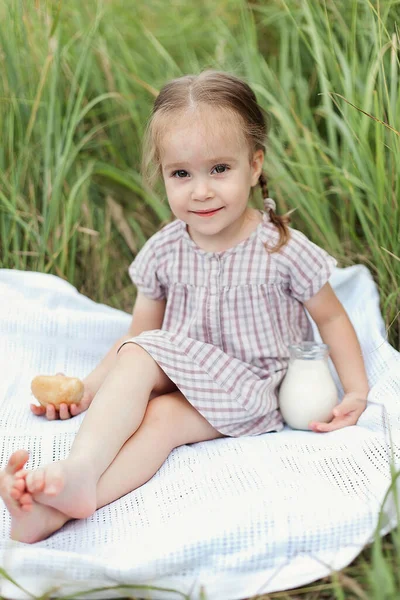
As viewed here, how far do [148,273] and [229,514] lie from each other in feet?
2.46

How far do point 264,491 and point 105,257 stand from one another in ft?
4.25

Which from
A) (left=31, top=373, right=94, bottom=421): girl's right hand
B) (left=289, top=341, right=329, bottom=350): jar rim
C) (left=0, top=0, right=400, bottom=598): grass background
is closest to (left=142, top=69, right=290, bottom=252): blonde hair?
(left=289, top=341, right=329, bottom=350): jar rim

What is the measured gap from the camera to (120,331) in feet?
7.16

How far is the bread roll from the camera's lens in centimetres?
179

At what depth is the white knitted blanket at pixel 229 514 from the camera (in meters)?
1.21

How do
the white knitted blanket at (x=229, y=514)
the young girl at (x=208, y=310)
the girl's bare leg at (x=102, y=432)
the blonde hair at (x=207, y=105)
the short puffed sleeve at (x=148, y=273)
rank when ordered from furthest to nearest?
the short puffed sleeve at (x=148, y=273) < the blonde hair at (x=207, y=105) < the young girl at (x=208, y=310) < the girl's bare leg at (x=102, y=432) < the white knitted blanket at (x=229, y=514)

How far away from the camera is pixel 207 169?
1.69 m

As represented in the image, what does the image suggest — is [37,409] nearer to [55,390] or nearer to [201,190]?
[55,390]

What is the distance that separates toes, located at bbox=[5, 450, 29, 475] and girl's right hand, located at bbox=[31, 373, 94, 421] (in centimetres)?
49

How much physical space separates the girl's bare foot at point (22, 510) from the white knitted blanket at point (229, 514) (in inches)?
1.0

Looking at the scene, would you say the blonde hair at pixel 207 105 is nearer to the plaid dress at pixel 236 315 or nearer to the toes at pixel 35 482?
the plaid dress at pixel 236 315

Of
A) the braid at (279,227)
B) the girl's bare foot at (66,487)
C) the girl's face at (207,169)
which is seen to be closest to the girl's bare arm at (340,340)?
the braid at (279,227)

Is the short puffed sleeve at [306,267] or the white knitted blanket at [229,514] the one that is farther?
the short puffed sleeve at [306,267]

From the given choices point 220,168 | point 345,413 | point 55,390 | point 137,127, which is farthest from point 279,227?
point 137,127
